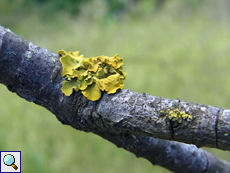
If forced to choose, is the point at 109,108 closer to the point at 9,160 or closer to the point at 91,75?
the point at 91,75

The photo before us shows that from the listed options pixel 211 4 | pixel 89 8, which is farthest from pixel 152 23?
pixel 89 8

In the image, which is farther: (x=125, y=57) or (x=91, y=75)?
(x=125, y=57)

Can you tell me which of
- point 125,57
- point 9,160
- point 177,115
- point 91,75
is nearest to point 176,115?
point 177,115

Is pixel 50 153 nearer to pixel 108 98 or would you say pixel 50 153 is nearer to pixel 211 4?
pixel 108 98

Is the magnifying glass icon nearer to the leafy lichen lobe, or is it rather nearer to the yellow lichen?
the yellow lichen

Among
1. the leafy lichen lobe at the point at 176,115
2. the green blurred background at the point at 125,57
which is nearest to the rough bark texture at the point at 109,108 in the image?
the leafy lichen lobe at the point at 176,115

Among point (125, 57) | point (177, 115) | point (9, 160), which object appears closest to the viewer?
point (177, 115)

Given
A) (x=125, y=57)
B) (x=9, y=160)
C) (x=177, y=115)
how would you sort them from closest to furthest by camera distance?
(x=177, y=115) → (x=9, y=160) → (x=125, y=57)

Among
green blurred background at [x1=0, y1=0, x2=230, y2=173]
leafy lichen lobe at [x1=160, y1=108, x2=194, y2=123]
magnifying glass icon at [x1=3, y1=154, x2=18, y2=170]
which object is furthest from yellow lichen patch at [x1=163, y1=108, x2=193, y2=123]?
green blurred background at [x1=0, y1=0, x2=230, y2=173]

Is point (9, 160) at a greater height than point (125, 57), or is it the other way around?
point (125, 57)
